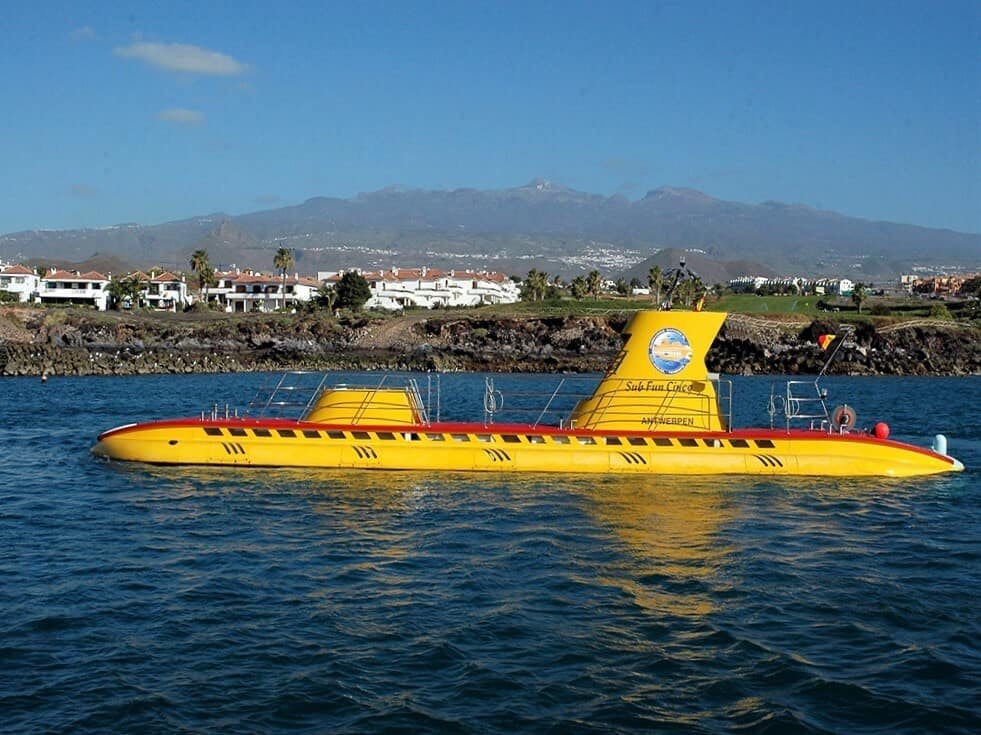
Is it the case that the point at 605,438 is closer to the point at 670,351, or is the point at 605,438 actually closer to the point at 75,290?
the point at 670,351

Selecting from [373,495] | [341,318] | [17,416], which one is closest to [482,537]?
[373,495]

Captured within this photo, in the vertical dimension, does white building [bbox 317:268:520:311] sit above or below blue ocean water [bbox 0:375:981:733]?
above

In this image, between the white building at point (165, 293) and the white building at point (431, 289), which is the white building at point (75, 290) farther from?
the white building at point (431, 289)

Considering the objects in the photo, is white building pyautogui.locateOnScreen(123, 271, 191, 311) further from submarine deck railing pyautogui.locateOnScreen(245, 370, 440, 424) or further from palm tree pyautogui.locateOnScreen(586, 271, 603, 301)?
submarine deck railing pyautogui.locateOnScreen(245, 370, 440, 424)

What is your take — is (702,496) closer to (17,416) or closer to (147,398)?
(17,416)

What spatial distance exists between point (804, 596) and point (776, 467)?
12.1 m

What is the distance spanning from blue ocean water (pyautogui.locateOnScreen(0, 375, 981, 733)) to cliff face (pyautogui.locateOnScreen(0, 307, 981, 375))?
58.4 m

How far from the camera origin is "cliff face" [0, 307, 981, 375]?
89062mm

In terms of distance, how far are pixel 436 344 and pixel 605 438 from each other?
224 feet

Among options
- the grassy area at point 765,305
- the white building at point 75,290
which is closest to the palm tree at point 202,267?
the white building at point 75,290

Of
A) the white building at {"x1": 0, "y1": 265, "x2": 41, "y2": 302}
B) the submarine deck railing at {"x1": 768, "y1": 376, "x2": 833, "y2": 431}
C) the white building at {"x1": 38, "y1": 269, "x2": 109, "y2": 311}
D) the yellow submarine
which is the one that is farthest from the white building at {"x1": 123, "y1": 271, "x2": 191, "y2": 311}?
the yellow submarine

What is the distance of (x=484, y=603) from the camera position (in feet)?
61.8

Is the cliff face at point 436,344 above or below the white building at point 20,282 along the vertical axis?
below

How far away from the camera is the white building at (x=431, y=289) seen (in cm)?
15525
